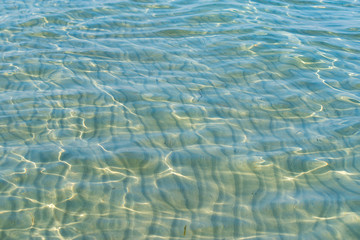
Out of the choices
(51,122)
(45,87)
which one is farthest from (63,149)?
(45,87)

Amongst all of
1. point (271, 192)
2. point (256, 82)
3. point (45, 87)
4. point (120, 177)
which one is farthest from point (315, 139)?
point (45, 87)

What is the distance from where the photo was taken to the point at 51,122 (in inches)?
185

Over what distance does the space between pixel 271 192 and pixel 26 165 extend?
2192mm

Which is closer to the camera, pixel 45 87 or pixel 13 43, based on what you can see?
pixel 45 87

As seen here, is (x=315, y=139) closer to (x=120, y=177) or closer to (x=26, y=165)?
(x=120, y=177)

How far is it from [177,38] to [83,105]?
101 inches

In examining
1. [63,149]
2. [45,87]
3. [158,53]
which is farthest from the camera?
[158,53]

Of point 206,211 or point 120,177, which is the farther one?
point 120,177

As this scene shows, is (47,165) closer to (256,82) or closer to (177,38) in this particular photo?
(256,82)

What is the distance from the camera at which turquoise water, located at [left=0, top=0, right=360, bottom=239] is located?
11.4 feet

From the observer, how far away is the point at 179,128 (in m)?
4.62

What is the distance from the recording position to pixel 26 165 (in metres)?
4.01

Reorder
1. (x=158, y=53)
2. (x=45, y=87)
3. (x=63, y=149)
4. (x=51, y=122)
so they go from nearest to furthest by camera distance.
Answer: (x=63, y=149) < (x=51, y=122) < (x=45, y=87) < (x=158, y=53)

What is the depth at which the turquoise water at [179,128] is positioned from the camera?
3.46 meters
